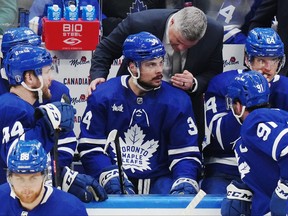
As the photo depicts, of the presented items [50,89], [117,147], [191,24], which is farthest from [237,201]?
[50,89]

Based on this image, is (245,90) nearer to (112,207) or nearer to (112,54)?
(112,207)

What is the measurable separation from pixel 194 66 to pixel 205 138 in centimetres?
45

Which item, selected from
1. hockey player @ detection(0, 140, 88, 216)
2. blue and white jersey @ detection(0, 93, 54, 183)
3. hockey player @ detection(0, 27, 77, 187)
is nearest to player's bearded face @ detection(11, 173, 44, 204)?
hockey player @ detection(0, 140, 88, 216)

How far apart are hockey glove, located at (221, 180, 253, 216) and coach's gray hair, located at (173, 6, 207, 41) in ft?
3.77

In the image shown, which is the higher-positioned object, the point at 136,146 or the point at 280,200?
the point at 280,200

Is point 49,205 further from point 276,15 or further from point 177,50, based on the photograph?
point 276,15

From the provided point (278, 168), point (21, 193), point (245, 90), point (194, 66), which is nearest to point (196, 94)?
point (194, 66)

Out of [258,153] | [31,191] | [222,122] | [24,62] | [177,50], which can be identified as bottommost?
[222,122]

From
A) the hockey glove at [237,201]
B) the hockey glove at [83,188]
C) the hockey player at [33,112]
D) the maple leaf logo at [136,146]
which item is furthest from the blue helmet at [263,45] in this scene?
the hockey glove at [83,188]

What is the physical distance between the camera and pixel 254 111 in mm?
4648

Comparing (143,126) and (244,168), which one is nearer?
(244,168)

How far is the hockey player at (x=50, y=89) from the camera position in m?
5.39

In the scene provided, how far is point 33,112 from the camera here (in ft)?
16.7

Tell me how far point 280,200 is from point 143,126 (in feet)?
4.48
